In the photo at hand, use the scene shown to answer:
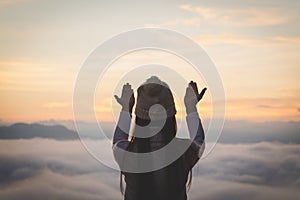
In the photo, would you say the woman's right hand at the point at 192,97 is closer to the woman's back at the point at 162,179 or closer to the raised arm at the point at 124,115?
the woman's back at the point at 162,179

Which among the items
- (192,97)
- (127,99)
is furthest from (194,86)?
(127,99)

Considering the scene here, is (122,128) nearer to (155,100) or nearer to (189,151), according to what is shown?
(155,100)

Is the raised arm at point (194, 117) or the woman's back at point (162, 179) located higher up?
the raised arm at point (194, 117)

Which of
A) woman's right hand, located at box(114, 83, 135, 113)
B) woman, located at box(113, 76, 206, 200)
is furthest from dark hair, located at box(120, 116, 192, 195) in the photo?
woman's right hand, located at box(114, 83, 135, 113)

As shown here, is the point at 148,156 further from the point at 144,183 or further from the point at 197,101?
the point at 197,101

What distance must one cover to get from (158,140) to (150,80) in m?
0.53

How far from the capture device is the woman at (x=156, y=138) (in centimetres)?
618

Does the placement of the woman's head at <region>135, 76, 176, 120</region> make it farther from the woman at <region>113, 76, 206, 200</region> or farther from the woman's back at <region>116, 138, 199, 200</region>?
the woman's back at <region>116, 138, 199, 200</region>

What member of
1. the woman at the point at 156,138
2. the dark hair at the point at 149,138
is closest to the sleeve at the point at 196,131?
the woman at the point at 156,138

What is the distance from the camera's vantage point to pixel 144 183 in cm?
623

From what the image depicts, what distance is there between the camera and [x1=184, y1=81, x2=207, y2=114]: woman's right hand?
6.21 meters

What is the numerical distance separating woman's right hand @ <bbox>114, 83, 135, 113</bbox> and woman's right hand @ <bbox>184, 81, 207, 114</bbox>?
1.54 ft

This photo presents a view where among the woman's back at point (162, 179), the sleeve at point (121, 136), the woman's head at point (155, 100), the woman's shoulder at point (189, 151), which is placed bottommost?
the woman's back at point (162, 179)

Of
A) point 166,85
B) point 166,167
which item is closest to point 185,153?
point 166,167
